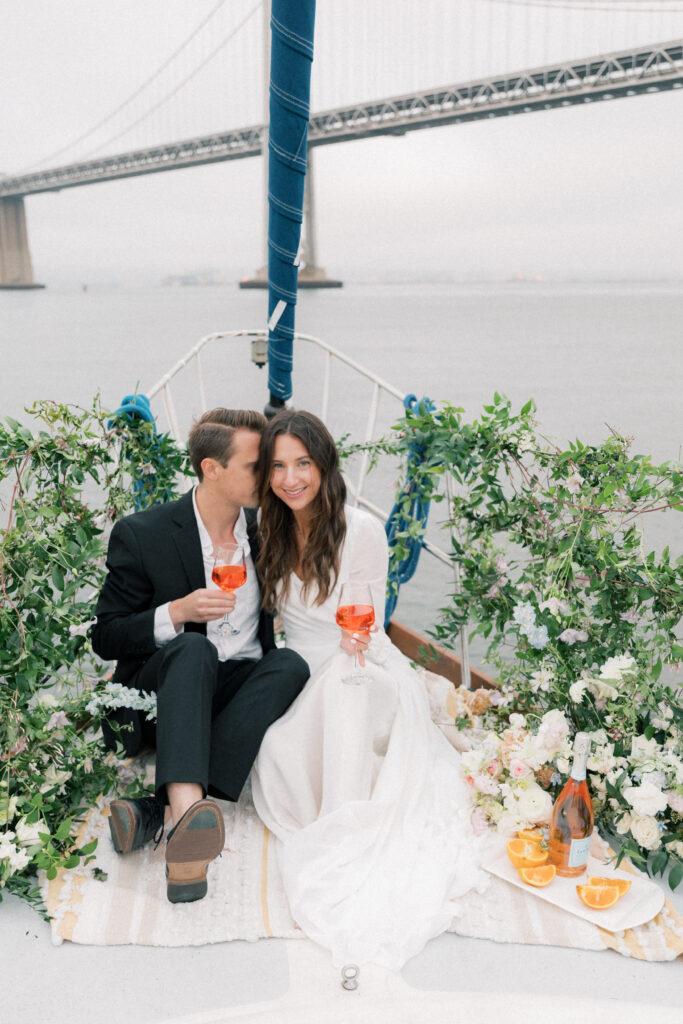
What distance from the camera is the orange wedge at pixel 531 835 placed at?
1.57m

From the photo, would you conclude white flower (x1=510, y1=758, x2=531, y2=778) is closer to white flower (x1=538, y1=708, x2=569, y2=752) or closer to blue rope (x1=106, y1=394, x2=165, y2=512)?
white flower (x1=538, y1=708, x2=569, y2=752)

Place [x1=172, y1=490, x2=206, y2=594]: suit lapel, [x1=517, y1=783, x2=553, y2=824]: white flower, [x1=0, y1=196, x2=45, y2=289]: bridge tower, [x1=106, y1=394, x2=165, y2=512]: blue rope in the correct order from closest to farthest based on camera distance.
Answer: [x1=517, y1=783, x2=553, y2=824]: white flower < [x1=172, y1=490, x2=206, y2=594]: suit lapel < [x1=106, y1=394, x2=165, y2=512]: blue rope < [x1=0, y1=196, x2=45, y2=289]: bridge tower

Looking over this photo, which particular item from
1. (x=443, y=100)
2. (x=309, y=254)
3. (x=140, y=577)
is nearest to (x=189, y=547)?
(x=140, y=577)

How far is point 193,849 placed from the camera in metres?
1.42

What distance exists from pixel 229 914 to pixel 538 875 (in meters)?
0.57

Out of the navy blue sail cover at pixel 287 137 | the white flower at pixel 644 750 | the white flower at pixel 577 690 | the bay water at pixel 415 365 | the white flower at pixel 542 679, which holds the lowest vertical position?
the bay water at pixel 415 365

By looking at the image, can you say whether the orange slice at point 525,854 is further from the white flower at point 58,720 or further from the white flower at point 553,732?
the white flower at point 58,720

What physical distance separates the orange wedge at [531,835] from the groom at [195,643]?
20.6 inches

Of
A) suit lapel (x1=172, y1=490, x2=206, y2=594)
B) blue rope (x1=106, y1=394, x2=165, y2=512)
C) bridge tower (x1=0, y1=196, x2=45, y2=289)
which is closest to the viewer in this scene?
suit lapel (x1=172, y1=490, x2=206, y2=594)

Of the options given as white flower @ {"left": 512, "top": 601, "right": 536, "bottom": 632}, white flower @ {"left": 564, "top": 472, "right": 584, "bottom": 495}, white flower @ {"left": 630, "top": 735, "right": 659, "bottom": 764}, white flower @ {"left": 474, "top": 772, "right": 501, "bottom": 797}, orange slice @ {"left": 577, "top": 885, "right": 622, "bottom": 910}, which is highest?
white flower @ {"left": 564, "top": 472, "right": 584, "bottom": 495}

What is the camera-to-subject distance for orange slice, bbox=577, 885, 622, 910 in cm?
143

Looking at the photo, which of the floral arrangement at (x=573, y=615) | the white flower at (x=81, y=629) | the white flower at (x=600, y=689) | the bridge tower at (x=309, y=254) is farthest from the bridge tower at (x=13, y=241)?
the white flower at (x=600, y=689)

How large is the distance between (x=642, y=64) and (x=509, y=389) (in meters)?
7.67

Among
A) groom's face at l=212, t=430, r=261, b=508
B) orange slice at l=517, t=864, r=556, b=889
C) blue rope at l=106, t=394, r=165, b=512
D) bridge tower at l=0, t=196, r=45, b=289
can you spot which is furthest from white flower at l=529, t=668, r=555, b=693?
bridge tower at l=0, t=196, r=45, b=289
